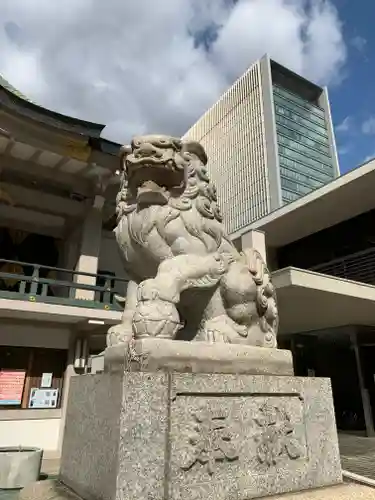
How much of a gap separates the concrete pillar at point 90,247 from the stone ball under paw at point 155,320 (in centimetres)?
648

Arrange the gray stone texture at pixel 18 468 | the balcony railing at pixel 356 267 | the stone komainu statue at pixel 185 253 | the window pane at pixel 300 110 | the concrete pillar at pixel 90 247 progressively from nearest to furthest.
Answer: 1. the stone komainu statue at pixel 185 253
2. the gray stone texture at pixel 18 468
3. the concrete pillar at pixel 90 247
4. the balcony railing at pixel 356 267
5. the window pane at pixel 300 110

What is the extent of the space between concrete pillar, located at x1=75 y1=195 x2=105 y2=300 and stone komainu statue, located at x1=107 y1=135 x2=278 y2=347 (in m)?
6.14

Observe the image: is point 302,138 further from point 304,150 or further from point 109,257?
point 109,257

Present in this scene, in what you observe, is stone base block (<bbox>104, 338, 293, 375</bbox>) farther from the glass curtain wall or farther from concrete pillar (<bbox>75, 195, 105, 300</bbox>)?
the glass curtain wall

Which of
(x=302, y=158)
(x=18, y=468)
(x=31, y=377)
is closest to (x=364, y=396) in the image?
(x=31, y=377)

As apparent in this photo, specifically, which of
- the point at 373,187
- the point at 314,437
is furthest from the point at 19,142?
the point at 373,187

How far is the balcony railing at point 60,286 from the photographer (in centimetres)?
673

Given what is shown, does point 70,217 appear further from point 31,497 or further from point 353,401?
point 353,401

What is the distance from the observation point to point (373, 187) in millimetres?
9508

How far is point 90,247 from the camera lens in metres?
8.41

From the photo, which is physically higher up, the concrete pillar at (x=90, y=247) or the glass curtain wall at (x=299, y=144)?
the glass curtain wall at (x=299, y=144)

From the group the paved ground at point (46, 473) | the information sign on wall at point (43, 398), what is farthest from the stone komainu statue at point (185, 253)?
the information sign on wall at point (43, 398)

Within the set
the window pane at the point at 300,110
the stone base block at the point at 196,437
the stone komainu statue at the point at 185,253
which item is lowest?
the stone base block at the point at 196,437

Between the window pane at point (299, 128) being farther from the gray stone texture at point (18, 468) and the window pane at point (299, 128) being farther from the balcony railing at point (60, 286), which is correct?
the gray stone texture at point (18, 468)
